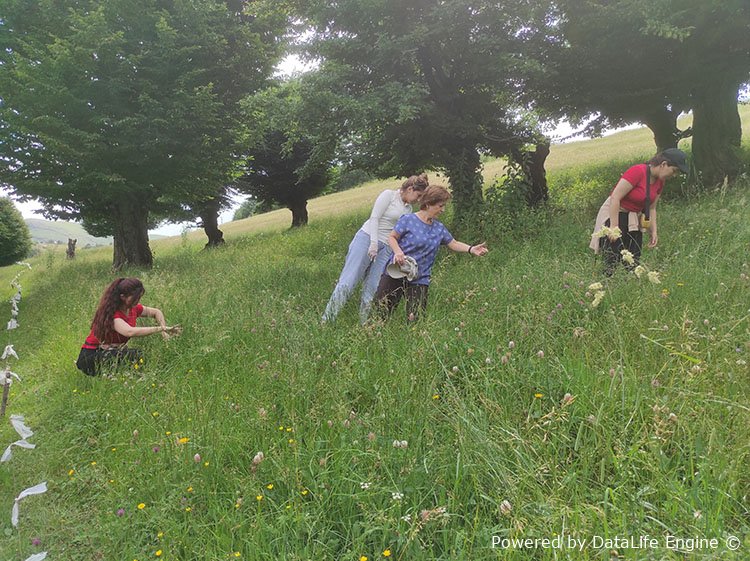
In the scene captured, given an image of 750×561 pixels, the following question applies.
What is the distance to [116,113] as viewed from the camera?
33.8 feet

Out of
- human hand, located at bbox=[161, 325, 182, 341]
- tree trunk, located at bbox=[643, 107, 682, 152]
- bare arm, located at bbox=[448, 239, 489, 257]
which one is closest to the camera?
bare arm, located at bbox=[448, 239, 489, 257]

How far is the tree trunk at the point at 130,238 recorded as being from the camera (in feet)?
40.7

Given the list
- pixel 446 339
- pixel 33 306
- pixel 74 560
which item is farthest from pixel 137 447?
pixel 33 306

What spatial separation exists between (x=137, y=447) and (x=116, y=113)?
10222 millimetres

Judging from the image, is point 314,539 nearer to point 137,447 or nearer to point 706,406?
point 137,447

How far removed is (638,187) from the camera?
4.54 meters

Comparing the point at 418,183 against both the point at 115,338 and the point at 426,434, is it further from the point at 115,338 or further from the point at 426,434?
the point at 115,338

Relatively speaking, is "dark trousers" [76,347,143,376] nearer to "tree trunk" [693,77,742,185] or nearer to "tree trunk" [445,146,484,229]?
"tree trunk" [445,146,484,229]

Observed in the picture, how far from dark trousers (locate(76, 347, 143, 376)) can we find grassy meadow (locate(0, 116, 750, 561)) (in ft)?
0.41

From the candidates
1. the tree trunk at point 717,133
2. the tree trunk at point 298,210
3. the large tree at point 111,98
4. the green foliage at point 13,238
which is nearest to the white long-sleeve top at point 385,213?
the large tree at point 111,98

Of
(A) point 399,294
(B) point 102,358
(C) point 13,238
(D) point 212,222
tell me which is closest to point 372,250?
(A) point 399,294

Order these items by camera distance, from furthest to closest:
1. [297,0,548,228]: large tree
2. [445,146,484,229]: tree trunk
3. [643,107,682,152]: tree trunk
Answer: [643,107,682,152]: tree trunk, [445,146,484,229]: tree trunk, [297,0,548,228]: large tree

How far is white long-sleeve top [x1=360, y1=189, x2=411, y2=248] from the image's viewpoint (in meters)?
5.07

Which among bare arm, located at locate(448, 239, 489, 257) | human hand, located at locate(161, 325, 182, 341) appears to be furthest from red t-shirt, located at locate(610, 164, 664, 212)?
human hand, located at locate(161, 325, 182, 341)
